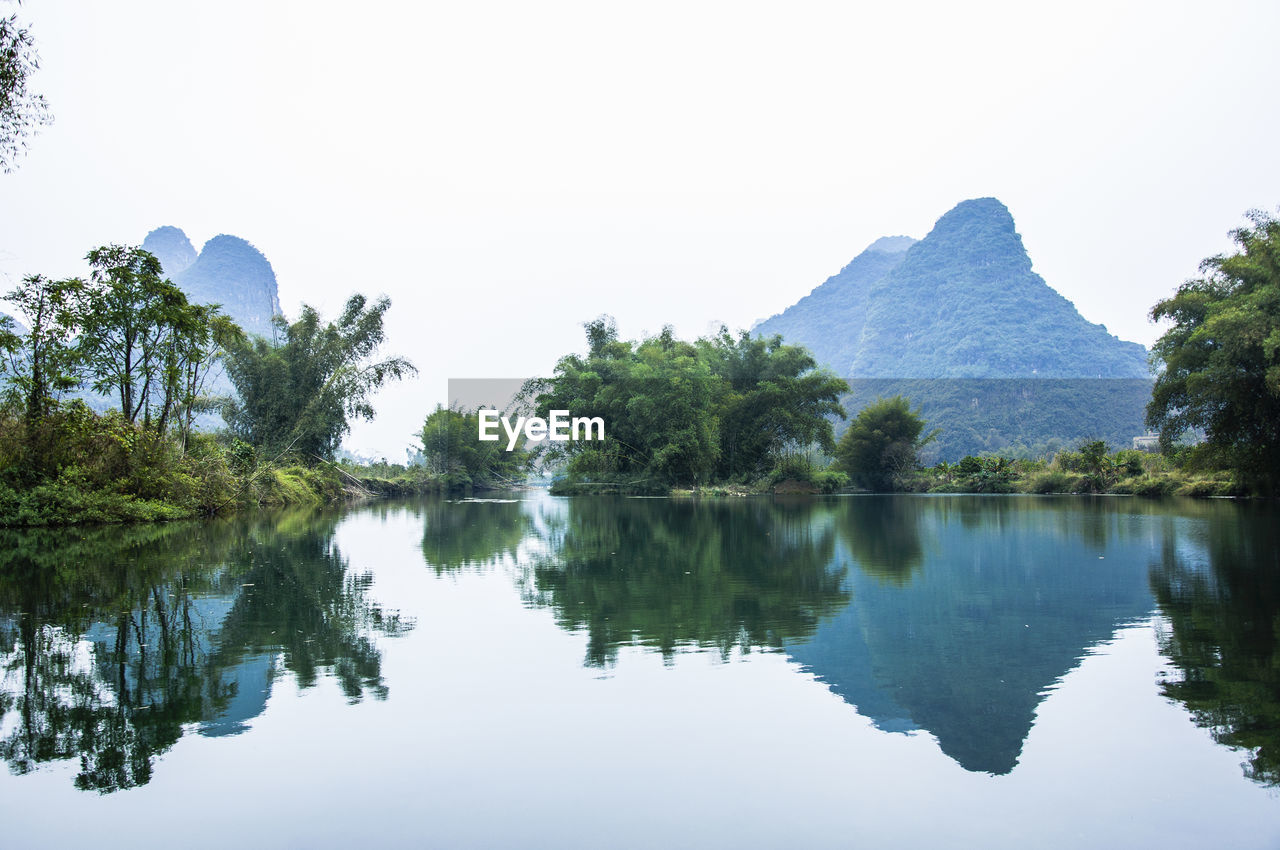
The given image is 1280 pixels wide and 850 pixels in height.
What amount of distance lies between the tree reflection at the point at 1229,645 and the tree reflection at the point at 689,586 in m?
2.00

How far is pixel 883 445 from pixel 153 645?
35170 millimetres

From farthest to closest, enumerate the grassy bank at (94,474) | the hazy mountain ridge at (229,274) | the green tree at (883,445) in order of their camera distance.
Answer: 1. the hazy mountain ridge at (229,274)
2. the green tree at (883,445)
3. the grassy bank at (94,474)

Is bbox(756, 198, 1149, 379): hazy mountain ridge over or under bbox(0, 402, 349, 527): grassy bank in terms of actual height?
over

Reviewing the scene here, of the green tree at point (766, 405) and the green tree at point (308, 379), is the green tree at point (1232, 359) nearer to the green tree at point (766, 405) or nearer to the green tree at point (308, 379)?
the green tree at point (766, 405)

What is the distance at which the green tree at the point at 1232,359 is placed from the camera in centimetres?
1842

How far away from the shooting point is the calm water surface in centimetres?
240

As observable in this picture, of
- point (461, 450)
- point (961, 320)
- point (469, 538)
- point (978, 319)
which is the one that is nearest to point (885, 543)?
point (469, 538)

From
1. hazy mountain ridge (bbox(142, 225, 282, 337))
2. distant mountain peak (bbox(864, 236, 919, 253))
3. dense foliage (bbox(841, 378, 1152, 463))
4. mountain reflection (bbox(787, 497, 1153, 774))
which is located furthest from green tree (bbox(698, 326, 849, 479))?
distant mountain peak (bbox(864, 236, 919, 253))

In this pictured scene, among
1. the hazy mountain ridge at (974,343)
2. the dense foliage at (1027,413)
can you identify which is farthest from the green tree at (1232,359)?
the dense foliage at (1027,413)

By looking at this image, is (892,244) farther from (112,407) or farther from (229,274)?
(112,407)

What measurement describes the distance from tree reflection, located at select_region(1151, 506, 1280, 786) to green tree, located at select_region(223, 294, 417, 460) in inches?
901

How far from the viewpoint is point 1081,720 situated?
3273 millimetres

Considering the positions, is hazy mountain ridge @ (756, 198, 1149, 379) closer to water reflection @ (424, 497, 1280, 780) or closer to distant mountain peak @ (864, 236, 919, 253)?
distant mountain peak @ (864, 236, 919, 253)

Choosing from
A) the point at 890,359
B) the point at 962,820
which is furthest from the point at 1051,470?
the point at 890,359
